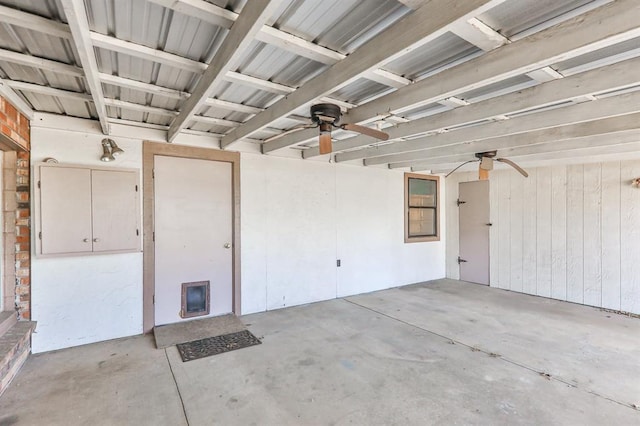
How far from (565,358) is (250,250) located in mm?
3789

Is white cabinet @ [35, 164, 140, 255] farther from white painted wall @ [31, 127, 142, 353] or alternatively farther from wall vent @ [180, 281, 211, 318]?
wall vent @ [180, 281, 211, 318]

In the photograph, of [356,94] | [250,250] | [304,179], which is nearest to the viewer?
[356,94]

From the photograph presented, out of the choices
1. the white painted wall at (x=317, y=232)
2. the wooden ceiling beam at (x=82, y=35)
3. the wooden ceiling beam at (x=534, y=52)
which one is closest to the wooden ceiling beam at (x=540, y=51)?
the wooden ceiling beam at (x=534, y=52)

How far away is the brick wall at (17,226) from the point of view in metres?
3.01

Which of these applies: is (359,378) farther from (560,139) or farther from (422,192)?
(422,192)

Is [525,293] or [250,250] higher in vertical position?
[250,250]

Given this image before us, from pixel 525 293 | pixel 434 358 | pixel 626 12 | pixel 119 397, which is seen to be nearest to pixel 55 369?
pixel 119 397

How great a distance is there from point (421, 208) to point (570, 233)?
2.51 m

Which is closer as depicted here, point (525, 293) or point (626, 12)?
point (626, 12)

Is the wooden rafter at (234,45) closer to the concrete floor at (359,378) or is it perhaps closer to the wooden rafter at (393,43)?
the wooden rafter at (393,43)

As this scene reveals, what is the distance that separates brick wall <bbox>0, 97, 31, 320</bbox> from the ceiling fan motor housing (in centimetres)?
279

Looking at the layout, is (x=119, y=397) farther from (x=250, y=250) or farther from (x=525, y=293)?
(x=525, y=293)

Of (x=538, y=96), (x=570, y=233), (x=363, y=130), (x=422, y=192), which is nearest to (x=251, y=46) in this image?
(x=363, y=130)

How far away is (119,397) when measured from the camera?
242cm
